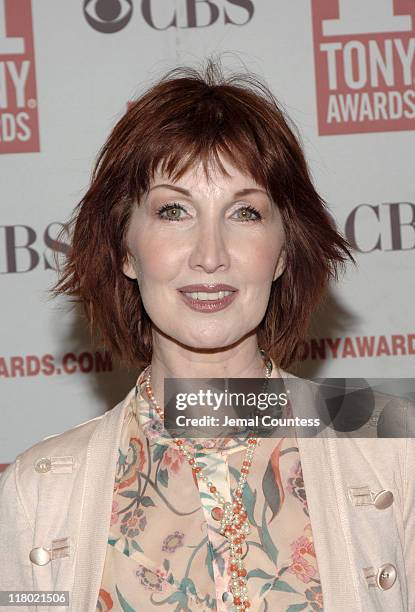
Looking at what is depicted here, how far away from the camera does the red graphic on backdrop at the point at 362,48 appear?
8.16ft

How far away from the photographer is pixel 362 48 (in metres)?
2.49

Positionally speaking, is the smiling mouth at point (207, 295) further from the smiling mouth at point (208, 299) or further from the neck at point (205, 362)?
the neck at point (205, 362)

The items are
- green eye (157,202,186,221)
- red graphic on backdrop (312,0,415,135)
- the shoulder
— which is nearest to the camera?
green eye (157,202,186,221)

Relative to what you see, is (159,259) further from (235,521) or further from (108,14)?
(108,14)

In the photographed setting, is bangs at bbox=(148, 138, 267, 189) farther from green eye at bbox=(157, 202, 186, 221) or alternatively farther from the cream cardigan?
the cream cardigan

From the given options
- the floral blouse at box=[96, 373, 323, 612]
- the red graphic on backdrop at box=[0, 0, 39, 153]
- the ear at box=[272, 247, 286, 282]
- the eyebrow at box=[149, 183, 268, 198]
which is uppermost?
the red graphic on backdrop at box=[0, 0, 39, 153]

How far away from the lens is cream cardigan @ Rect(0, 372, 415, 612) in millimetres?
1559

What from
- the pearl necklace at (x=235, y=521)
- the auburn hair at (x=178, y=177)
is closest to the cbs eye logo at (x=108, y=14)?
the auburn hair at (x=178, y=177)

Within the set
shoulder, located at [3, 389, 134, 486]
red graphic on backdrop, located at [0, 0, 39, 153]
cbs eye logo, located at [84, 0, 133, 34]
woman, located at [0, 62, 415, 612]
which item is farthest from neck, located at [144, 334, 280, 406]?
cbs eye logo, located at [84, 0, 133, 34]

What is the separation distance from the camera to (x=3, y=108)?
252 cm

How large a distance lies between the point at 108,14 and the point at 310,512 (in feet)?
4.93

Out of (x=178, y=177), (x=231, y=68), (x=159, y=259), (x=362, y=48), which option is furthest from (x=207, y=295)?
(x=362, y=48)

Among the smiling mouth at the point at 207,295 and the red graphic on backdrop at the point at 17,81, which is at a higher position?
the red graphic on backdrop at the point at 17,81

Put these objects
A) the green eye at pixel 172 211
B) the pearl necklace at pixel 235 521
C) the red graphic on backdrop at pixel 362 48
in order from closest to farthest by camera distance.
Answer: the pearl necklace at pixel 235 521 → the green eye at pixel 172 211 → the red graphic on backdrop at pixel 362 48
